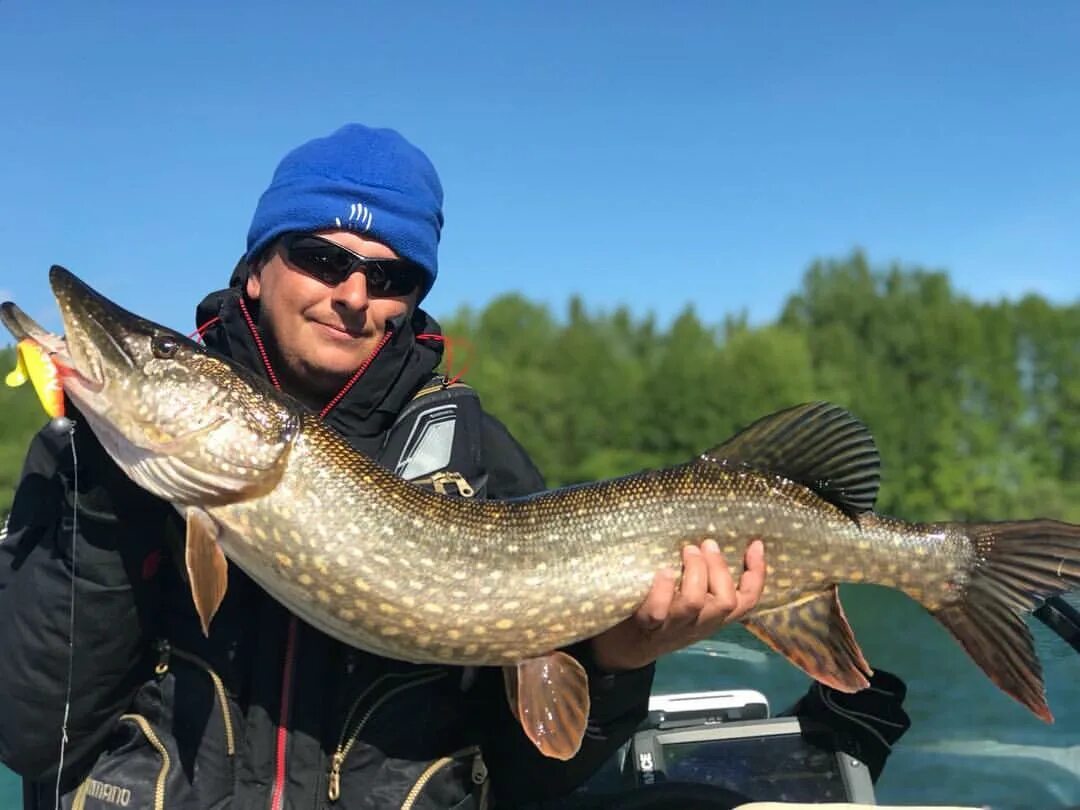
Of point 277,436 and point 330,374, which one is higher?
point 330,374

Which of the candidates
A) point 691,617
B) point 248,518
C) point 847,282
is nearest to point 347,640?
point 248,518

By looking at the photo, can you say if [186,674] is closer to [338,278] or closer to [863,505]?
[338,278]

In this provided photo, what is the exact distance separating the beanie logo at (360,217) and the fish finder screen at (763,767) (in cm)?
164

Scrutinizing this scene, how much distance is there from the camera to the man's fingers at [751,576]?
74.9 inches

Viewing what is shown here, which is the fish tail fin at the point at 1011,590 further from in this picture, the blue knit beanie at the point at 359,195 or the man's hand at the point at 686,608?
the blue knit beanie at the point at 359,195

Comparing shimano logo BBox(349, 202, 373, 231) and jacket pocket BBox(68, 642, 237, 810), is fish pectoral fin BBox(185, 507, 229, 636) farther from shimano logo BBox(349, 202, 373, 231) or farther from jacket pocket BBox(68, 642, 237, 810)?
shimano logo BBox(349, 202, 373, 231)

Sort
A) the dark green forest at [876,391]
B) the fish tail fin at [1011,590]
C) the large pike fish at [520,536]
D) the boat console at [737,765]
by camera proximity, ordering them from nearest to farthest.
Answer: the large pike fish at [520,536]
the fish tail fin at [1011,590]
the boat console at [737,765]
the dark green forest at [876,391]

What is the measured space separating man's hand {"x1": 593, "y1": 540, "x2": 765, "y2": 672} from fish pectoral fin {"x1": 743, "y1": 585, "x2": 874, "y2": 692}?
115 millimetres

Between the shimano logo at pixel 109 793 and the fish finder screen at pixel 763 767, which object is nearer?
the shimano logo at pixel 109 793

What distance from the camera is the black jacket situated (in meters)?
1.69

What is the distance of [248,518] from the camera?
1.70 metres

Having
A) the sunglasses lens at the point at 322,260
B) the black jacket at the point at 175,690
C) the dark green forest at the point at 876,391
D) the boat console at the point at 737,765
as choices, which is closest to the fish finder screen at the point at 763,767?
the boat console at the point at 737,765

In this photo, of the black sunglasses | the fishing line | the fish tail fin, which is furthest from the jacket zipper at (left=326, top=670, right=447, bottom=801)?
the fish tail fin

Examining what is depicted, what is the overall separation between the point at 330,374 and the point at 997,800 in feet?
8.93
